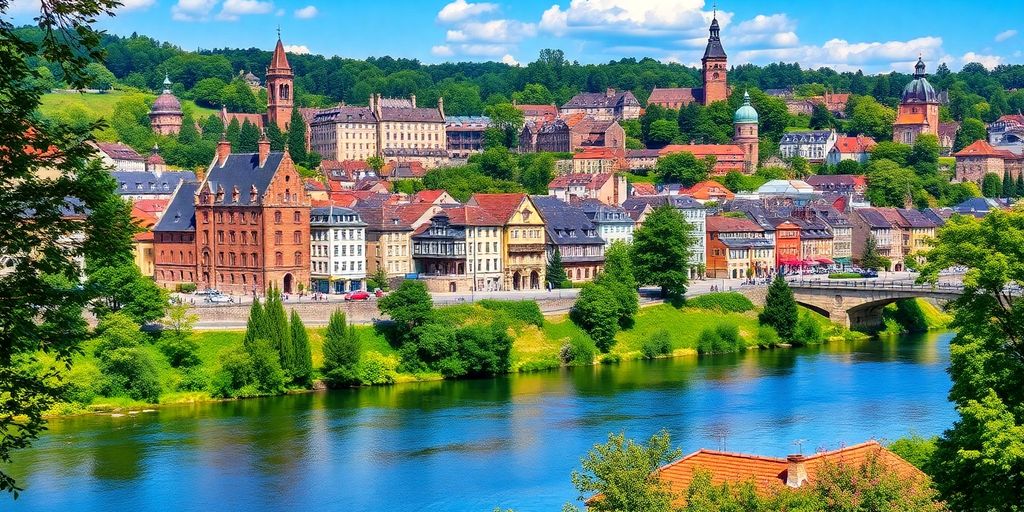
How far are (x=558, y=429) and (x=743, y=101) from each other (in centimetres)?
12935

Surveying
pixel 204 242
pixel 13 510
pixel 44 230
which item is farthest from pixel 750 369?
pixel 44 230

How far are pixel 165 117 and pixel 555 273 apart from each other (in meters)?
88.6

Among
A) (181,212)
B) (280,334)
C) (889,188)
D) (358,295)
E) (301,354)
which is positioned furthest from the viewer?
(889,188)

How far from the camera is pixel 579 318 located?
251ft

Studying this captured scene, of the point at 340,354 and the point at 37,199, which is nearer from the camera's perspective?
the point at 37,199

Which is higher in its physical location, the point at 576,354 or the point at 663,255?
the point at 663,255

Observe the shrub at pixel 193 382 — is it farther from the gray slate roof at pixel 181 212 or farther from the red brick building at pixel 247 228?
the gray slate roof at pixel 181 212

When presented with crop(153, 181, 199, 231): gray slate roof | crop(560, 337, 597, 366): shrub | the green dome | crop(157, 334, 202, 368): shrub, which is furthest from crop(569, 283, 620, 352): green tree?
the green dome

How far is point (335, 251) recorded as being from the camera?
82.9 metres

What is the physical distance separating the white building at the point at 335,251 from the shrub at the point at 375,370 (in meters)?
16.5

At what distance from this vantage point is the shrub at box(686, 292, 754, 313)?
83.7 m

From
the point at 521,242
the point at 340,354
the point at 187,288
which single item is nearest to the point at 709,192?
the point at 521,242

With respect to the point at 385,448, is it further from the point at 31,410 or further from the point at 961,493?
the point at 31,410

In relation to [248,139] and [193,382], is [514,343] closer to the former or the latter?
[193,382]
